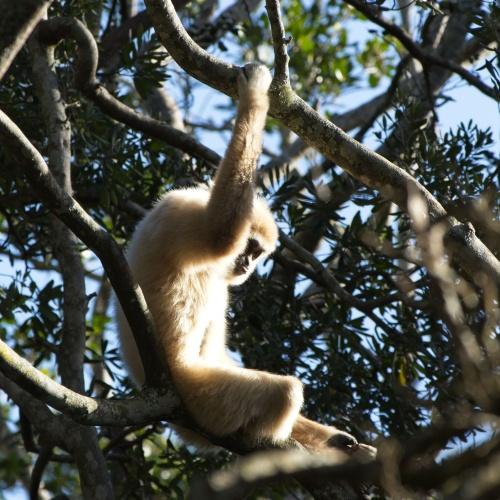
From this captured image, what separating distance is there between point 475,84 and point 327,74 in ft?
19.4

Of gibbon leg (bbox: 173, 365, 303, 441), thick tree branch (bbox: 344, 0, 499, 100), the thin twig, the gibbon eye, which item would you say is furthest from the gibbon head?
thick tree branch (bbox: 344, 0, 499, 100)

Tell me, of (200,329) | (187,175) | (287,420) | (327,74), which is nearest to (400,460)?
(287,420)

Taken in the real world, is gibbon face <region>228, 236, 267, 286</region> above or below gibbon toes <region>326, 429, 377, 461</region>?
above

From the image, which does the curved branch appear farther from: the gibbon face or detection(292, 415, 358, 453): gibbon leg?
detection(292, 415, 358, 453): gibbon leg

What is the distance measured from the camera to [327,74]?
13953 millimetres

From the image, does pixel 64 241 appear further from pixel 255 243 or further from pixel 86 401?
pixel 86 401

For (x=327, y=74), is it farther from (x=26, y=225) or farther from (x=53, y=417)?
(x=53, y=417)

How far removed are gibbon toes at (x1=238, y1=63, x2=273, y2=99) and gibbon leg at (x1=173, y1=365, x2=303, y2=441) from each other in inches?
77.5

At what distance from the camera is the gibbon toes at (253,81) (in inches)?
204

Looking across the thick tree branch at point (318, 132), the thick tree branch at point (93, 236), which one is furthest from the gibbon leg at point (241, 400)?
the thick tree branch at point (318, 132)

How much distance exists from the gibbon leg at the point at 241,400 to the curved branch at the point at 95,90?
2.66m

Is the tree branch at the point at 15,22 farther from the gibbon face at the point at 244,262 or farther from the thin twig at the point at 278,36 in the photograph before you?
the gibbon face at the point at 244,262

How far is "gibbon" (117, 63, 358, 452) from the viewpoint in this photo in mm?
5688

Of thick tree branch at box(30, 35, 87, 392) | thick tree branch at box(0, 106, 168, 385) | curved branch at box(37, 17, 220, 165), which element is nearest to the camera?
thick tree branch at box(0, 106, 168, 385)
